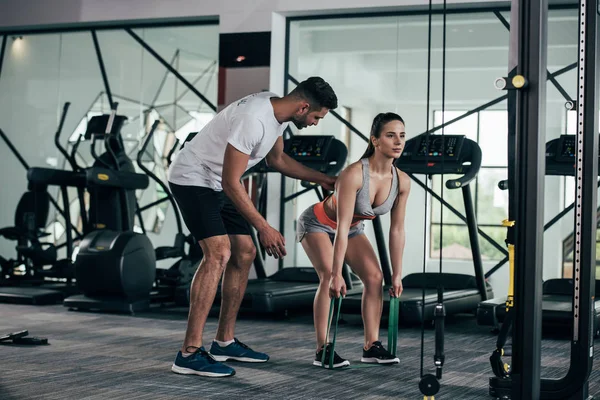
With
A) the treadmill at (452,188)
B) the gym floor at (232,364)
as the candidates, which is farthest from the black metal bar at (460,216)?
the gym floor at (232,364)

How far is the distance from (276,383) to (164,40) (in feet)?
19.6

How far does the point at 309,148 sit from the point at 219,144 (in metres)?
2.73

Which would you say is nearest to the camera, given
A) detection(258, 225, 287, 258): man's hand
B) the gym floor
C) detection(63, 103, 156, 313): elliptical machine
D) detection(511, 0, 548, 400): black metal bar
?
detection(511, 0, 548, 400): black metal bar

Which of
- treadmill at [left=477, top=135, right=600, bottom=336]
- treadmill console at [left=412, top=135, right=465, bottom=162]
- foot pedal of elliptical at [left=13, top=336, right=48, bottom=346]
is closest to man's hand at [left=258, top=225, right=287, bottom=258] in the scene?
foot pedal of elliptical at [left=13, top=336, right=48, bottom=346]

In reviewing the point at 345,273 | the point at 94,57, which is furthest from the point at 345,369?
the point at 94,57

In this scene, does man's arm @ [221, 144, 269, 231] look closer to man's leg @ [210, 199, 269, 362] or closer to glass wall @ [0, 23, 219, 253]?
man's leg @ [210, 199, 269, 362]

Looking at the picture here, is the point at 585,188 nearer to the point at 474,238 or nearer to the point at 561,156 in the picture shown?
the point at 561,156

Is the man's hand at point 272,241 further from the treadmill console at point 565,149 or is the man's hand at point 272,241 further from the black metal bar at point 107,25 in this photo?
the black metal bar at point 107,25

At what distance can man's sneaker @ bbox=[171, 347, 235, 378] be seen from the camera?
371 cm

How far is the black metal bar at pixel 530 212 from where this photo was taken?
106 inches

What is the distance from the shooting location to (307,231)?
4.28 metres

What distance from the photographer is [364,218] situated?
4.17 metres

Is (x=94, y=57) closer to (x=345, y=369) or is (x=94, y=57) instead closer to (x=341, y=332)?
(x=341, y=332)

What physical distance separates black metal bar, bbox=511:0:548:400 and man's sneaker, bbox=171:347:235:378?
1.47 metres
